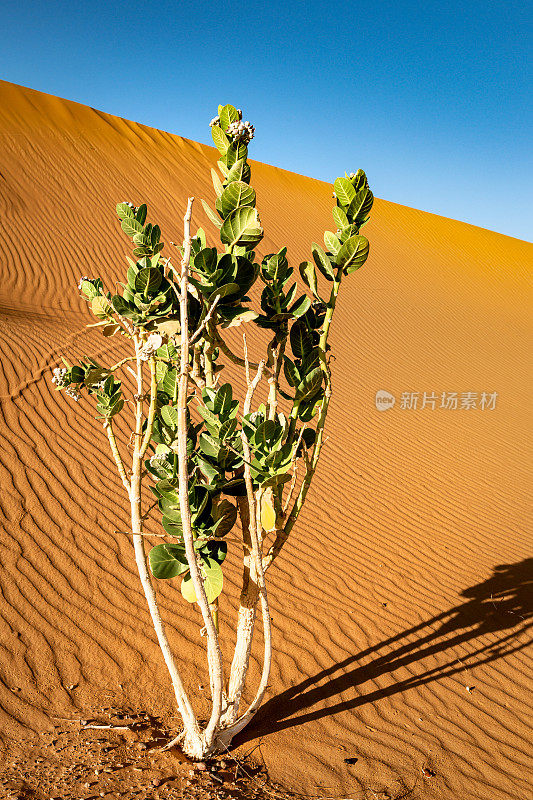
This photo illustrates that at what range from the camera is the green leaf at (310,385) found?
220cm

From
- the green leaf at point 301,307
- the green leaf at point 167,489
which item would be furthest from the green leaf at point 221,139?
the green leaf at point 167,489

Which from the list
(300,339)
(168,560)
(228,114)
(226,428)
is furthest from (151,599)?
(228,114)

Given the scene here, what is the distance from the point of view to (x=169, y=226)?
1388cm

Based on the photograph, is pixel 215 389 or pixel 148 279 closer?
pixel 148 279

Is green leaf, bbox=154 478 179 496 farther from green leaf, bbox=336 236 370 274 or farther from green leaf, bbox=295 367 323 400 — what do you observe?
green leaf, bbox=336 236 370 274

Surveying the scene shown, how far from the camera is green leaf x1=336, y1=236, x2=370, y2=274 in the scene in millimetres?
2158

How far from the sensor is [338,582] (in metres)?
4.12

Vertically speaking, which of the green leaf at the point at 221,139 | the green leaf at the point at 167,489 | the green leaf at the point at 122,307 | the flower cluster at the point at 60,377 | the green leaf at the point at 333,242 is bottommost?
the green leaf at the point at 167,489

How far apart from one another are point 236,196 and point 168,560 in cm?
133

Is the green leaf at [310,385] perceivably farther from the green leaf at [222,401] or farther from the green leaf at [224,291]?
the green leaf at [224,291]

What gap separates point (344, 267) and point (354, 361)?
28.3 feet

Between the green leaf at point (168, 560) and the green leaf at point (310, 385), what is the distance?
77cm

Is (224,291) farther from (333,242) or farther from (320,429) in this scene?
(320,429)

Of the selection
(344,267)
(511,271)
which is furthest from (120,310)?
(511,271)
